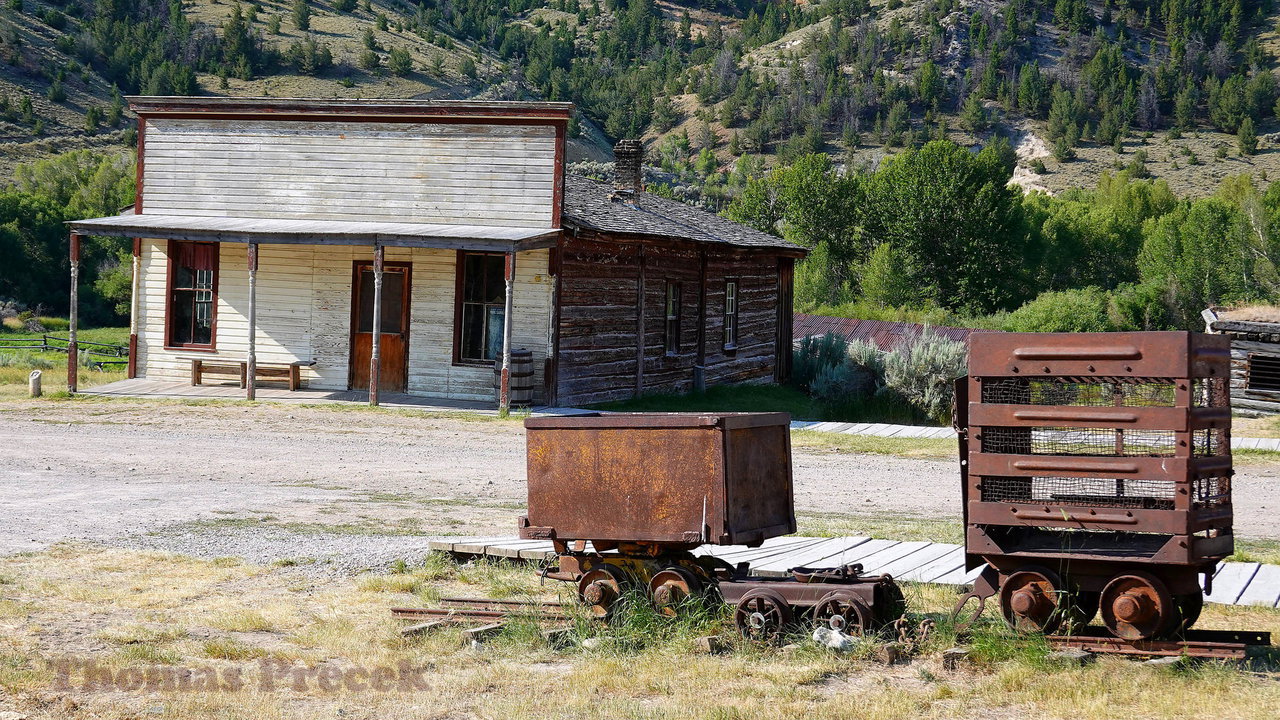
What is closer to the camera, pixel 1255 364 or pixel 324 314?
pixel 324 314

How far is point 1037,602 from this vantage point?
6293 millimetres

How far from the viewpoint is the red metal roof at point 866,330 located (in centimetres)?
3224

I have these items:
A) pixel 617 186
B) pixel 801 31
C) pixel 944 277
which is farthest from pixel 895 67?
pixel 617 186

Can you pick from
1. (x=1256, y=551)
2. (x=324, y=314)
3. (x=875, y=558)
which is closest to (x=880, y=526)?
(x=875, y=558)

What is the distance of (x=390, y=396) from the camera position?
21.4 metres

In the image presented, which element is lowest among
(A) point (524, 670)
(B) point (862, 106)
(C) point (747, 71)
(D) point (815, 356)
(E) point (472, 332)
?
(A) point (524, 670)

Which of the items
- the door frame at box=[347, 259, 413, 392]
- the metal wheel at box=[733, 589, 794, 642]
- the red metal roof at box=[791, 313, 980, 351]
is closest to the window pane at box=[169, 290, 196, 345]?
the door frame at box=[347, 259, 413, 392]

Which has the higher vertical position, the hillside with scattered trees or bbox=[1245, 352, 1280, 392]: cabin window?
the hillside with scattered trees

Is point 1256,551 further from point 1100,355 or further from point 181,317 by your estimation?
point 181,317

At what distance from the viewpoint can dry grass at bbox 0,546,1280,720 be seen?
5594mm

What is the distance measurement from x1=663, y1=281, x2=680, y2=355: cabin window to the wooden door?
17.0ft

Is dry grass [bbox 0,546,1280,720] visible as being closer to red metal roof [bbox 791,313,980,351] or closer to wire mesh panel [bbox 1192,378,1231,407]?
wire mesh panel [bbox 1192,378,1231,407]

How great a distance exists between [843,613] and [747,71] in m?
140

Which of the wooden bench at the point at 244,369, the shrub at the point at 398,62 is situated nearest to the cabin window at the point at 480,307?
the wooden bench at the point at 244,369
